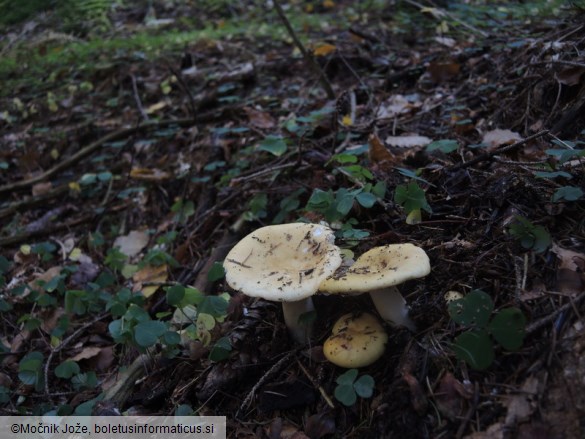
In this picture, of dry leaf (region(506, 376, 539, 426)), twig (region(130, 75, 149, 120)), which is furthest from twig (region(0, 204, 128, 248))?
dry leaf (region(506, 376, 539, 426))

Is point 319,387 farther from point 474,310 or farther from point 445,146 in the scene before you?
point 445,146

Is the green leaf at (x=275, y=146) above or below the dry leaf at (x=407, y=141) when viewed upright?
above

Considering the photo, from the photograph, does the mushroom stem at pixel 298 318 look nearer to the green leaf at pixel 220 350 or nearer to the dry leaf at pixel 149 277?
the green leaf at pixel 220 350

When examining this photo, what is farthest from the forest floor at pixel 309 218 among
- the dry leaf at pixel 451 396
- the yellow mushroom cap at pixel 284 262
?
the yellow mushroom cap at pixel 284 262

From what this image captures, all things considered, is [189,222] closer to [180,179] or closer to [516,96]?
[180,179]

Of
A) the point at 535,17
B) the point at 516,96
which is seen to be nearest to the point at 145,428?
the point at 516,96
